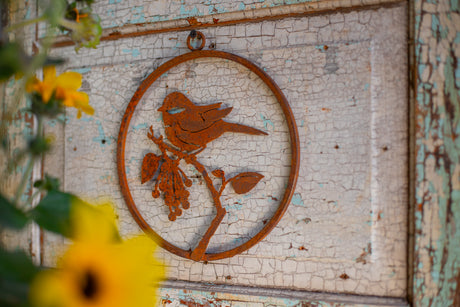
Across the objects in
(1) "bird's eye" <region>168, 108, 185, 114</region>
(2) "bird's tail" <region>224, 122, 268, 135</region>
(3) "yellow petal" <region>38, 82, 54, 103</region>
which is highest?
(1) "bird's eye" <region>168, 108, 185, 114</region>

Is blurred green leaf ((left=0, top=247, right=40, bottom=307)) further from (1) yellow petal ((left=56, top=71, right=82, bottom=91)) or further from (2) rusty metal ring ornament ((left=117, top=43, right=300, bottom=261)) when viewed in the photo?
(2) rusty metal ring ornament ((left=117, top=43, right=300, bottom=261))

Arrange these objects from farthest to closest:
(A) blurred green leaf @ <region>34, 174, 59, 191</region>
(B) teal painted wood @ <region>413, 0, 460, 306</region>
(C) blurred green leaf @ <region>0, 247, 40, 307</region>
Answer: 1. (B) teal painted wood @ <region>413, 0, 460, 306</region>
2. (A) blurred green leaf @ <region>34, 174, 59, 191</region>
3. (C) blurred green leaf @ <region>0, 247, 40, 307</region>

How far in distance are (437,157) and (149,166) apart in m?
0.52

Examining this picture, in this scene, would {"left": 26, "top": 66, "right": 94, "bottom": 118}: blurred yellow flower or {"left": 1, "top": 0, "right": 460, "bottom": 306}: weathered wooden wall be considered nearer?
{"left": 26, "top": 66, "right": 94, "bottom": 118}: blurred yellow flower

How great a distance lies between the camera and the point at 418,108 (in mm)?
594

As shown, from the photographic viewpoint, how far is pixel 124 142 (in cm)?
76

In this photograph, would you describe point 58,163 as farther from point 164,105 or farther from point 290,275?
point 290,275

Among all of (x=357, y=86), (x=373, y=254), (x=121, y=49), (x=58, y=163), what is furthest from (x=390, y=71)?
(x=58, y=163)

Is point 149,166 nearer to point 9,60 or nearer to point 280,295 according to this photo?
point 280,295

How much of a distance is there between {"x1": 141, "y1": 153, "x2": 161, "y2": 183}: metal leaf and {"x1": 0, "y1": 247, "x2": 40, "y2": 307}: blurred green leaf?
0.61 meters

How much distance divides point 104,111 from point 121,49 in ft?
0.46

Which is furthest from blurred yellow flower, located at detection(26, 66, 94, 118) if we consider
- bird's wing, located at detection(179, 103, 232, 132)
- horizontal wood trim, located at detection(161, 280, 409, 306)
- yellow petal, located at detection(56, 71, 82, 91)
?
horizontal wood trim, located at detection(161, 280, 409, 306)

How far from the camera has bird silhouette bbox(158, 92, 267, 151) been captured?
69cm

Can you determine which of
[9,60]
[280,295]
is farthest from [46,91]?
[280,295]
